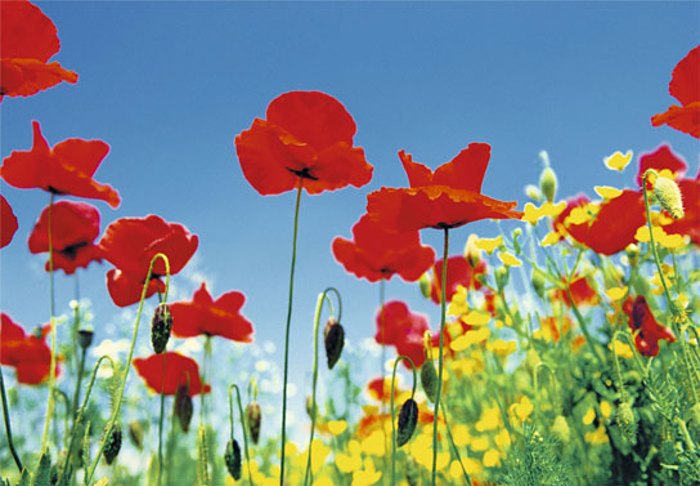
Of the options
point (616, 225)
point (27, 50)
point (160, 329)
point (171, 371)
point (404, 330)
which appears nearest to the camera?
point (160, 329)

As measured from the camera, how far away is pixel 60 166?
142 cm

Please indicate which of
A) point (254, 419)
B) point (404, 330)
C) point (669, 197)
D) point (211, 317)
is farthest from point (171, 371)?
point (669, 197)

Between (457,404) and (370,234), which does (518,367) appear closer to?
(457,404)

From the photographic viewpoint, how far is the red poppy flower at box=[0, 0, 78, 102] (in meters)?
1.05

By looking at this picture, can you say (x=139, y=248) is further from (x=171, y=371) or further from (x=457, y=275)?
(x=457, y=275)

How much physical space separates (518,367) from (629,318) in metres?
0.77

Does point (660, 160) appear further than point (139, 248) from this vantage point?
Yes

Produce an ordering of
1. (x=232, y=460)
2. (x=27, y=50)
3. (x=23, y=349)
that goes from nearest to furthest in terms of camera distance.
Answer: (x=27, y=50), (x=232, y=460), (x=23, y=349)

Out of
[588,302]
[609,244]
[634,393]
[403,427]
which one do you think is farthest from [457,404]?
[403,427]

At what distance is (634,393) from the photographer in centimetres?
166

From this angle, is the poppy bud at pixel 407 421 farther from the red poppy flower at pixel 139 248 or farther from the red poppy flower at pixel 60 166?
the red poppy flower at pixel 60 166

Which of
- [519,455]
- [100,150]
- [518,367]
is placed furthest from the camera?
[518,367]

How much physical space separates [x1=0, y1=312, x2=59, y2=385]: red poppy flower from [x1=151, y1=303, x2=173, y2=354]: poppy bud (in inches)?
47.7

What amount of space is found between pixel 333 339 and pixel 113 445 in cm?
40
